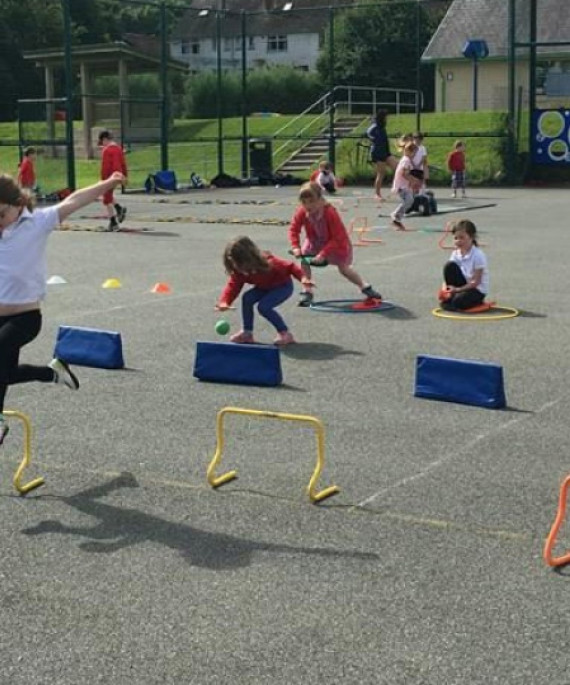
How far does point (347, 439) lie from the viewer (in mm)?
7008

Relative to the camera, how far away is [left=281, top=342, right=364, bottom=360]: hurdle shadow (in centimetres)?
959

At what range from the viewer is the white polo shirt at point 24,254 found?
6.33 m

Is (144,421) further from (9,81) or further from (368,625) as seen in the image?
(9,81)

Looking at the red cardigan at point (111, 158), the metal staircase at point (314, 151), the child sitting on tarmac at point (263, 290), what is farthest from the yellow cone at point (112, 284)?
the metal staircase at point (314, 151)

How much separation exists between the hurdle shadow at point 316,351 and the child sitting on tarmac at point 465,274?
2.07 metres

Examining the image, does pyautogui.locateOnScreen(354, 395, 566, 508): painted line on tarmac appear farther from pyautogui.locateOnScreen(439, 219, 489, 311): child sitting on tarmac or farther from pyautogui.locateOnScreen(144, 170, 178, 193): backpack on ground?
pyautogui.locateOnScreen(144, 170, 178, 193): backpack on ground

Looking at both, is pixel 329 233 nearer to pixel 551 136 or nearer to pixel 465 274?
pixel 465 274

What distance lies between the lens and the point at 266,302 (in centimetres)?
995

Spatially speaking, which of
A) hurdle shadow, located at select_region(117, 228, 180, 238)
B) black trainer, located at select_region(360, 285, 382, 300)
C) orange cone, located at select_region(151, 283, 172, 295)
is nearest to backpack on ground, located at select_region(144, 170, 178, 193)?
hurdle shadow, located at select_region(117, 228, 180, 238)

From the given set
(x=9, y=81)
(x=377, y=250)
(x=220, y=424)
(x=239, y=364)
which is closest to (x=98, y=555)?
(x=220, y=424)

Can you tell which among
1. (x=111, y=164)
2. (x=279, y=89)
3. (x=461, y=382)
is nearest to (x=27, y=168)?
(x=111, y=164)

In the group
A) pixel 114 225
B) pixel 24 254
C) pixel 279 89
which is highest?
pixel 279 89

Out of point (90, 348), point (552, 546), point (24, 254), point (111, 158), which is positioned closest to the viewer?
point (552, 546)

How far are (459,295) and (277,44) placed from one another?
9288 cm
